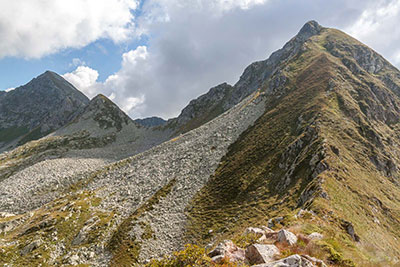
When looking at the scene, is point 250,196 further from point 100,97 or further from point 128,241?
point 100,97

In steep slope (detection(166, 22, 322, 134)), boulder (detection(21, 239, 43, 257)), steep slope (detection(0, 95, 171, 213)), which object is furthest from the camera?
steep slope (detection(166, 22, 322, 134))

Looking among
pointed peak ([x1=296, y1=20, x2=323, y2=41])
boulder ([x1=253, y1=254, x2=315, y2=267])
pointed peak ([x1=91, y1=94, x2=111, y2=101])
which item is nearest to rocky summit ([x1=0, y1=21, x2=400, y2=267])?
boulder ([x1=253, y1=254, x2=315, y2=267])

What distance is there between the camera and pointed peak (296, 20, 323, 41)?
138525mm

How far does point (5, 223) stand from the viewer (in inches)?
1618

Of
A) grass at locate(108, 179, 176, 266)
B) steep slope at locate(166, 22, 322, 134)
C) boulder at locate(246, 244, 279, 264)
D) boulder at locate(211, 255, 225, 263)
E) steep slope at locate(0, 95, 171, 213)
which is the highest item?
steep slope at locate(166, 22, 322, 134)

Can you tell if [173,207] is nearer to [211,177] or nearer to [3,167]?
[211,177]

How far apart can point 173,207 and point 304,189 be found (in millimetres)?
20398

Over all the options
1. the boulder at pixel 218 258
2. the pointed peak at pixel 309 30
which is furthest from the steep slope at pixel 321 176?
the pointed peak at pixel 309 30

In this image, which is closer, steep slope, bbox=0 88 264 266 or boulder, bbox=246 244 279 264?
boulder, bbox=246 244 279 264

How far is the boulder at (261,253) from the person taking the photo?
10.4 meters

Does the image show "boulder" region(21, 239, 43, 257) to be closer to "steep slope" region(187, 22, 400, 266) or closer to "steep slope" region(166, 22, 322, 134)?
"steep slope" region(187, 22, 400, 266)

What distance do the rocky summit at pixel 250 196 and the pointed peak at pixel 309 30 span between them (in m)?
79.9

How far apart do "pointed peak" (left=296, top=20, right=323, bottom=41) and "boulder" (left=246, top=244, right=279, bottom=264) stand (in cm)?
15593

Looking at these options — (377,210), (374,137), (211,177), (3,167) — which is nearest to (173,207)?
(211,177)
